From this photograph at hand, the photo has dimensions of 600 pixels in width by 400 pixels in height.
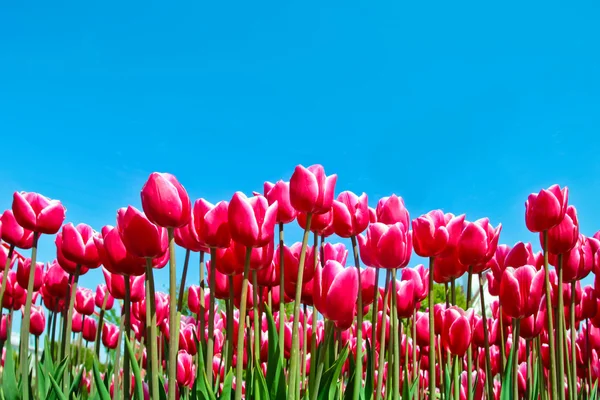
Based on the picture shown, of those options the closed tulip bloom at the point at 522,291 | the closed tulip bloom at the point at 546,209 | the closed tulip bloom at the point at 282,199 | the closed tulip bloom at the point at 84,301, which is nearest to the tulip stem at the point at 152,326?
the closed tulip bloom at the point at 282,199

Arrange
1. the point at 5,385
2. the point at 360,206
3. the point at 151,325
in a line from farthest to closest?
1. the point at 5,385
2. the point at 360,206
3. the point at 151,325

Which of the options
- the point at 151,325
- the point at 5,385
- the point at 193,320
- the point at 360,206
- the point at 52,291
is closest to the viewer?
the point at 151,325

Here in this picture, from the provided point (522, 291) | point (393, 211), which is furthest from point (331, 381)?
point (522, 291)

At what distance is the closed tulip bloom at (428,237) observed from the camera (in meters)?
2.39

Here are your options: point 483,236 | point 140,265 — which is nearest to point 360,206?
point 483,236

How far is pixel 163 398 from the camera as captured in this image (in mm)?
2305

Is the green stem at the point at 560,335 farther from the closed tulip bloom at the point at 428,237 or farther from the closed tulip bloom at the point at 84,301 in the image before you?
the closed tulip bloom at the point at 84,301

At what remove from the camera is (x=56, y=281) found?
3.49m

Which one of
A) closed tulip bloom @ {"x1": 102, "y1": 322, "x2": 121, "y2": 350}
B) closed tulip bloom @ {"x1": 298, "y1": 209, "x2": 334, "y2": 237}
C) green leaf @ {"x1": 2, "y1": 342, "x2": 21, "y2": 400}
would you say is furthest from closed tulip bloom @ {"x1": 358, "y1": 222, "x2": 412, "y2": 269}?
closed tulip bloom @ {"x1": 102, "y1": 322, "x2": 121, "y2": 350}

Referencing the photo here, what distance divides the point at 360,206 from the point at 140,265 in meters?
0.90

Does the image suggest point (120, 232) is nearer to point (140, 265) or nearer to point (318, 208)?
point (140, 265)

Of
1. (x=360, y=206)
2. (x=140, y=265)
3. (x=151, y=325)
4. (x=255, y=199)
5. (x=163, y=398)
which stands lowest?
(x=163, y=398)

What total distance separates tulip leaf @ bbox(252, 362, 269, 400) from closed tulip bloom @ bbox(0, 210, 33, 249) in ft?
6.39

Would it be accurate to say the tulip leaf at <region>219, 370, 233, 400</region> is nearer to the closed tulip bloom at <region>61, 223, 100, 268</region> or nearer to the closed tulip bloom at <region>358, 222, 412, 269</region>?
the closed tulip bloom at <region>358, 222, 412, 269</region>
